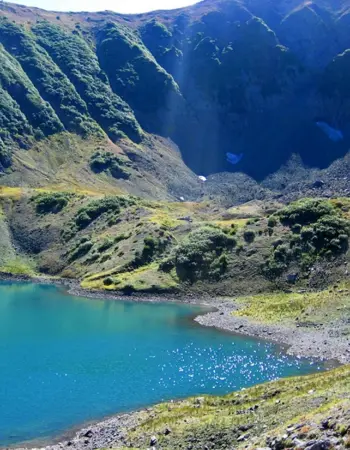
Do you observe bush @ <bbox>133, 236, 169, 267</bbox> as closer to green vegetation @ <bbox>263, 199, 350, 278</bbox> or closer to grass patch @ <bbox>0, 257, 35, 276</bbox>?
green vegetation @ <bbox>263, 199, 350, 278</bbox>

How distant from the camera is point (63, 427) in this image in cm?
4331

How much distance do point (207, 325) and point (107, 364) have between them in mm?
23523

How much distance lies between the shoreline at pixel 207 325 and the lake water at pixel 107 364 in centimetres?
176

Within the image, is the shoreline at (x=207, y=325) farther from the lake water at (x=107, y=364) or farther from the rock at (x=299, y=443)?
the rock at (x=299, y=443)

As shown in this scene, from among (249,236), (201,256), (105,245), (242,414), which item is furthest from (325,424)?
(105,245)

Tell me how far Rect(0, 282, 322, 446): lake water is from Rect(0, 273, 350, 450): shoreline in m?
1.76

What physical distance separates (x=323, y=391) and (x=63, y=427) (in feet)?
66.5

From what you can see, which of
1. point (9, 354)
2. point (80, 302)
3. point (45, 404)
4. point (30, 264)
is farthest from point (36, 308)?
point (45, 404)

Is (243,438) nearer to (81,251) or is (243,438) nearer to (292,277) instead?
(292,277)

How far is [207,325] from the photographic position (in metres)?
81.7

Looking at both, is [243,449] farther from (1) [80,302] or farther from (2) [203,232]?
(2) [203,232]

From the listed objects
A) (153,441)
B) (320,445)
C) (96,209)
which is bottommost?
(153,441)

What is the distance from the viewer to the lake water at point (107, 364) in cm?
4759

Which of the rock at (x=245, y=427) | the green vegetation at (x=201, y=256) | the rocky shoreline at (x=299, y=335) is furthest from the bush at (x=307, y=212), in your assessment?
the rock at (x=245, y=427)
